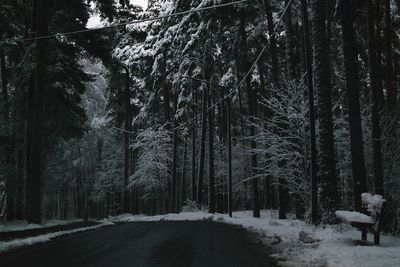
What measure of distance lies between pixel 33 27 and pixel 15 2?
2732 millimetres

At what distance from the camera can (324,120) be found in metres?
14.1

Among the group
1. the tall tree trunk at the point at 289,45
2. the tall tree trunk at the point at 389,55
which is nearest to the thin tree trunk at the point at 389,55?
the tall tree trunk at the point at 389,55

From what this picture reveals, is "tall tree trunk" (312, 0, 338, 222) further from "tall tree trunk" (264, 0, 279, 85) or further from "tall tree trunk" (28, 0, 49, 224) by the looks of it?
"tall tree trunk" (28, 0, 49, 224)

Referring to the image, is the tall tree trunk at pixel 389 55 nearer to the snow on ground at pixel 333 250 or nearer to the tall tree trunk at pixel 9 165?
the snow on ground at pixel 333 250

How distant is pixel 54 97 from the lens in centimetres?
2570

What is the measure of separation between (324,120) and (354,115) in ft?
3.28

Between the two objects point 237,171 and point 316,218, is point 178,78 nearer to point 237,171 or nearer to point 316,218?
point 237,171

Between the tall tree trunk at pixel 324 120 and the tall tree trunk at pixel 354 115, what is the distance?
641 millimetres

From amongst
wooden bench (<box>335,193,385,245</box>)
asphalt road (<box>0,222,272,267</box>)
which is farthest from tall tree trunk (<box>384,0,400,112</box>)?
wooden bench (<box>335,193,385,245</box>)

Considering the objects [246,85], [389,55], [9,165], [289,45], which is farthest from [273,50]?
[9,165]

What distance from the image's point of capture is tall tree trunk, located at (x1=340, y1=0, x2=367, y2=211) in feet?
46.1

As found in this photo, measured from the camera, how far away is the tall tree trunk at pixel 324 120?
13734mm

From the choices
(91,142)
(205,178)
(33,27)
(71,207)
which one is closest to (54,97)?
(33,27)

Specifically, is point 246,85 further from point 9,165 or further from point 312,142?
point 312,142
